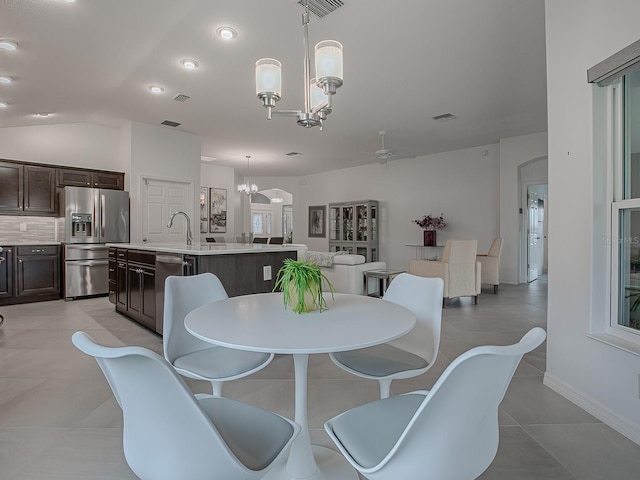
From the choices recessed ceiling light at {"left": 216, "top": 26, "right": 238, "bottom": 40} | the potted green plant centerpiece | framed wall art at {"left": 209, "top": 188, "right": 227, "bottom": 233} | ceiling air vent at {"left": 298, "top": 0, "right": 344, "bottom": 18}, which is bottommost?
the potted green plant centerpiece

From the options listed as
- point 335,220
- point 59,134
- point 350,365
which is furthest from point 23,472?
point 335,220

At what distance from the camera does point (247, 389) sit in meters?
2.34

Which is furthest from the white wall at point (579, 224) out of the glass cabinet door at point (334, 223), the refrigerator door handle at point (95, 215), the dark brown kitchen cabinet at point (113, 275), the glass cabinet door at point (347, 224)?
the glass cabinet door at point (334, 223)

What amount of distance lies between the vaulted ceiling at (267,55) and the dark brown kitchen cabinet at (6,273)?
1902mm

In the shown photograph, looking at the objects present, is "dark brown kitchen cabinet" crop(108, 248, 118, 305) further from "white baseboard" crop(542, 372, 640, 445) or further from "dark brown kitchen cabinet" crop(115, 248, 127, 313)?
"white baseboard" crop(542, 372, 640, 445)

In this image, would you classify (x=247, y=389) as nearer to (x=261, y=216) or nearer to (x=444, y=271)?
(x=444, y=271)

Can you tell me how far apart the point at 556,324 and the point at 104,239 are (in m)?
5.89

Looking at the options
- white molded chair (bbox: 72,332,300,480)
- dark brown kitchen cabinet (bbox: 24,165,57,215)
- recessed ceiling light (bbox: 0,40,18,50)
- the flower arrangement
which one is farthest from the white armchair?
dark brown kitchen cabinet (bbox: 24,165,57,215)

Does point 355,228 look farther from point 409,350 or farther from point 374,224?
point 409,350

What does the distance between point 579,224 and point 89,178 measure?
6.40 m

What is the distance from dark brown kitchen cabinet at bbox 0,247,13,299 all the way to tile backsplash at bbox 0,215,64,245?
51cm

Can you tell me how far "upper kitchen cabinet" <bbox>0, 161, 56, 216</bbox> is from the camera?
5023 millimetres

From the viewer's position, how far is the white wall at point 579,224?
186 centimetres

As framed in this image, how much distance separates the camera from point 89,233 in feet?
17.7
